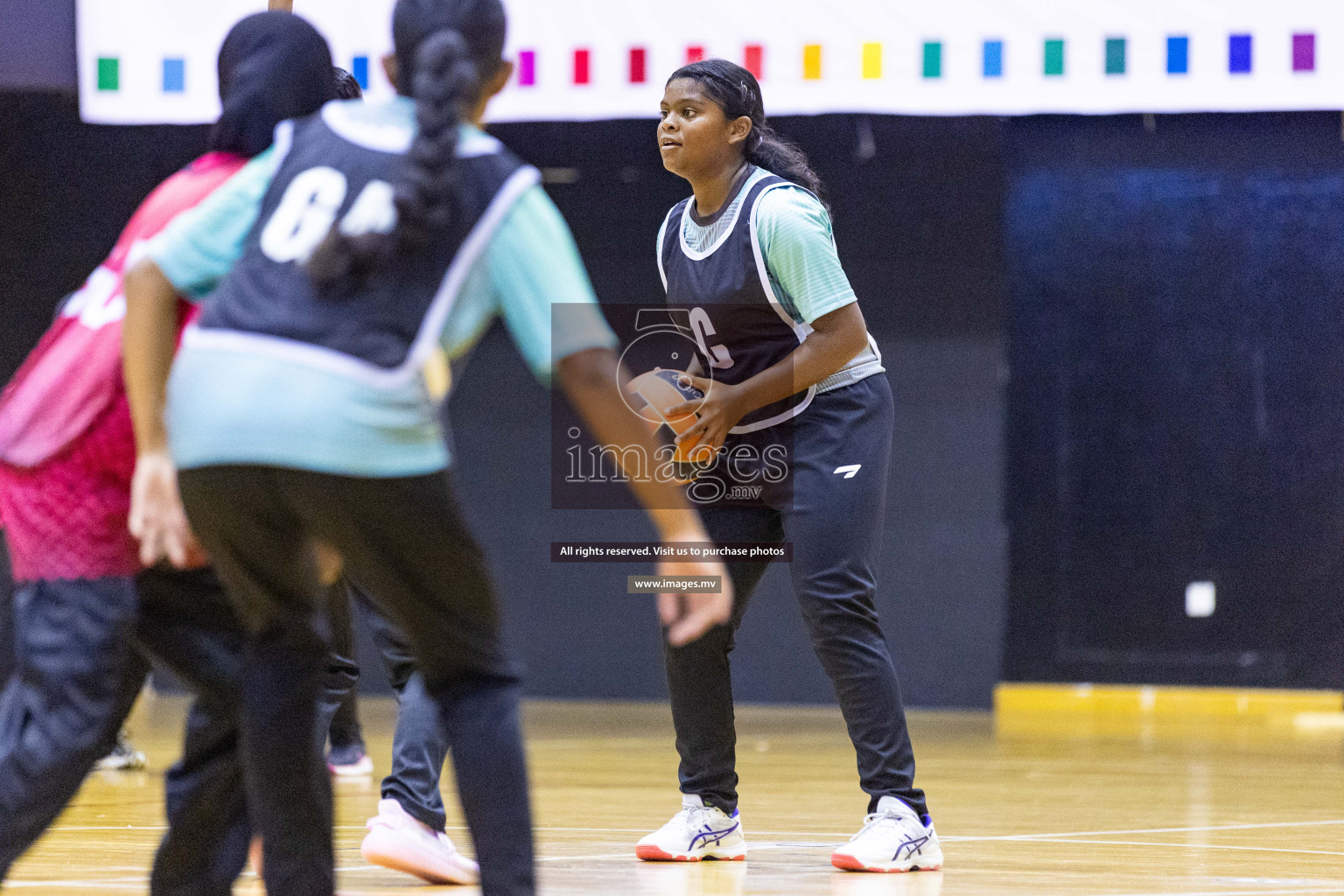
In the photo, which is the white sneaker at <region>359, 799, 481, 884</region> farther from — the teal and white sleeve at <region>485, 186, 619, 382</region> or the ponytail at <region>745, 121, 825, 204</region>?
the ponytail at <region>745, 121, 825, 204</region>

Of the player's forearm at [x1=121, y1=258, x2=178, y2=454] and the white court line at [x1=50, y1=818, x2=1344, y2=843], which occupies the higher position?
the player's forearm at [x1=121, y1=258, x2=178, y2=454]

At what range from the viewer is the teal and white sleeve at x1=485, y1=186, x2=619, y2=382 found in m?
1.68

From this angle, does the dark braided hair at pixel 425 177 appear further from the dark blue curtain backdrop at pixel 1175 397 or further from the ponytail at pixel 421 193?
the dark blue curtain backdrop at pixel 1175 397

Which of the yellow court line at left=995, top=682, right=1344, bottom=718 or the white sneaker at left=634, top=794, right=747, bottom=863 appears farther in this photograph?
the yellow court line at left=995, top=682, right=1344, bottom=718

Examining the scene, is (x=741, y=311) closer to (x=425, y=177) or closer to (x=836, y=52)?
(x=425, y=177)

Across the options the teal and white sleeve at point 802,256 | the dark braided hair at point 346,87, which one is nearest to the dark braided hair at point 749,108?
the teal and white sleeve at point 802,256

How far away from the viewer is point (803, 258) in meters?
2.97

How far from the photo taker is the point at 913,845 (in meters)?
2.88

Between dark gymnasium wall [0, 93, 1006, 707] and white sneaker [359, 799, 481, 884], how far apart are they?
4403mm

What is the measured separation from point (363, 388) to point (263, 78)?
1.90 feet

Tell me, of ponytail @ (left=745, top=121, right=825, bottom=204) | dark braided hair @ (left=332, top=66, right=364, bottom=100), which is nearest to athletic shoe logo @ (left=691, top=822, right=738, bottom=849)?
ponytail @ (left=745, top=121, right=825, bottom=204)

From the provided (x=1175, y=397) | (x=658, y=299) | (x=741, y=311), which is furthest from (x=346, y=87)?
(x=1175, y=397)

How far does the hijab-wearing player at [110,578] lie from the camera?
191cm

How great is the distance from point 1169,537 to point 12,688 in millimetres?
5840
